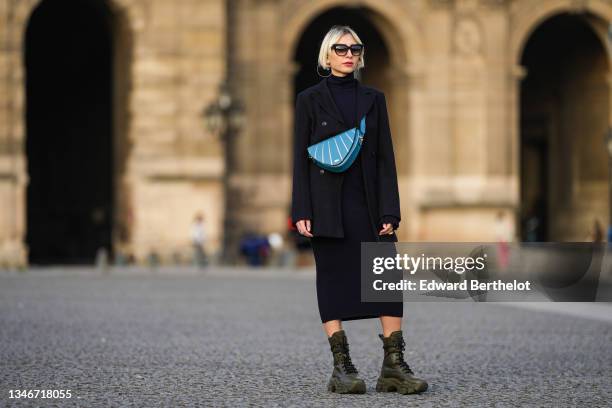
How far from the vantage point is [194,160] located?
32.5 m

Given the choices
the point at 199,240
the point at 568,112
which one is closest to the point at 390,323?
the point at 199,240

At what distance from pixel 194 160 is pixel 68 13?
7.63 m

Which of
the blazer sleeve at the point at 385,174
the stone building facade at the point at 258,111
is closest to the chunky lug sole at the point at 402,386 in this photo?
Answer: the blazer sleeve at the point at 385,174

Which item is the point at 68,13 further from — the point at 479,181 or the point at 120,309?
the point at 120,309

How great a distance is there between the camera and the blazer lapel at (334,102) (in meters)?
8.71

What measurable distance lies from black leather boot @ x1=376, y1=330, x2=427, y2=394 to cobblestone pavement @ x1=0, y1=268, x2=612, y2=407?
0.09 meters

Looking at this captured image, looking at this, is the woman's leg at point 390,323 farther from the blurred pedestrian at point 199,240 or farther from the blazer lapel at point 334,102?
the blurred pedestrian at point 199,240

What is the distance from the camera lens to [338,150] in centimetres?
862

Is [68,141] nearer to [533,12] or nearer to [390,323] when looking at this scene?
[533,12]

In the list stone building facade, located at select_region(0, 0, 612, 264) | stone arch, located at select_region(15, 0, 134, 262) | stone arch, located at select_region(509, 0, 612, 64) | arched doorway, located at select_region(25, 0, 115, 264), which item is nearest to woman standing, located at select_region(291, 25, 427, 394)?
stone building facade, located at select_region(0, 0, 612, 264)
